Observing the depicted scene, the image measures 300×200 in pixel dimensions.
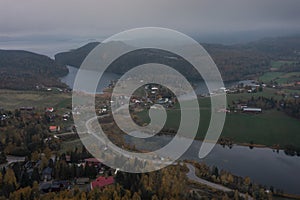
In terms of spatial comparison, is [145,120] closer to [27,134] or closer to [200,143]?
[200,143]

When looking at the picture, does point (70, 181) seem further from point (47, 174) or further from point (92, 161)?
point (92, 161)

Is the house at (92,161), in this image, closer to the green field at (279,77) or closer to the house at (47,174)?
the house at (47,174)

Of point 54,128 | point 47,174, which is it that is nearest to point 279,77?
point 54,128

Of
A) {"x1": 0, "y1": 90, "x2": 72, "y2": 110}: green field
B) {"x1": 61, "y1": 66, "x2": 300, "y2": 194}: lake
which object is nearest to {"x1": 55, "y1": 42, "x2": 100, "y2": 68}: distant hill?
{"x1": 0, "y1": 90, "x2": 72, "y2": 110}: green field

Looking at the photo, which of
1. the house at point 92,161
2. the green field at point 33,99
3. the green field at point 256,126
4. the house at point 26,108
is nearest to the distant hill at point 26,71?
the green field at point 33,99

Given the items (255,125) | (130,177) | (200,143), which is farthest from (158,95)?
(130,177)

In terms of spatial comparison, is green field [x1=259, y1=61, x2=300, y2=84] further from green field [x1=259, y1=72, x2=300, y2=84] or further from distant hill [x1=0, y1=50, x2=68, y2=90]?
distant hill [x1=0, y1=50, x2=68, y2=90]
